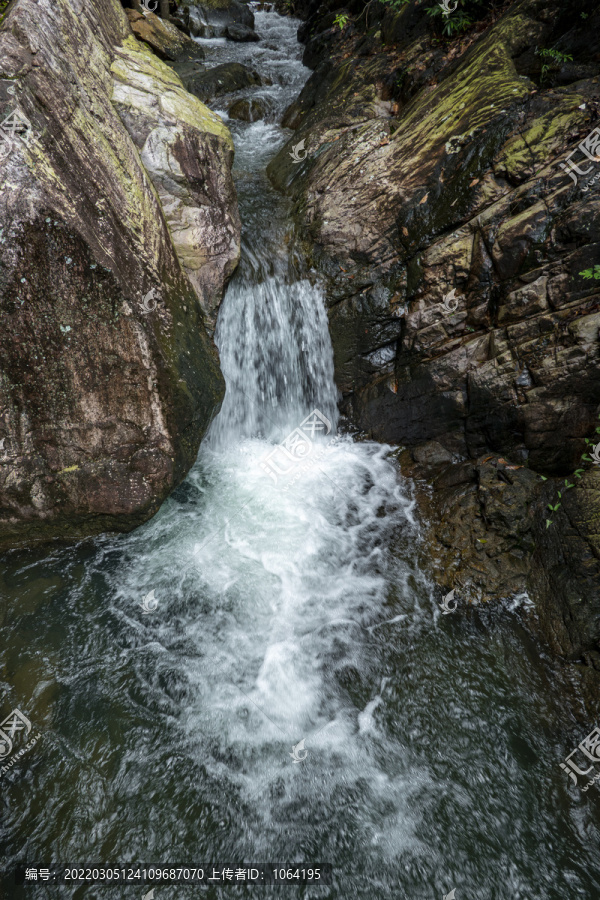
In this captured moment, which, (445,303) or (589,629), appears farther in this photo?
(445,303)

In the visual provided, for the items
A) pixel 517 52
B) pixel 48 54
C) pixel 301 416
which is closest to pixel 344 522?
pixel 301 416

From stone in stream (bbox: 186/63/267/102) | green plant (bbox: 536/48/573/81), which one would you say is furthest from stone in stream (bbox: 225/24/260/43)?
green plant (bbox: 536/48/573/81)

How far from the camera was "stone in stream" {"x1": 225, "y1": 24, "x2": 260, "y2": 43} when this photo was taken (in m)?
14.6

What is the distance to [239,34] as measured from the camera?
14656mm

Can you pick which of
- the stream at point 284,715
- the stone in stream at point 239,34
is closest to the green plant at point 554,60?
the stream at point 284,715

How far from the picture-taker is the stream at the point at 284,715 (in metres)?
2.50


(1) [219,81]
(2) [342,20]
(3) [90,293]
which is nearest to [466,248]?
(3) [90,293]

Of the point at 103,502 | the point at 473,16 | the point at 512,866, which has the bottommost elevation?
the point at 512,866

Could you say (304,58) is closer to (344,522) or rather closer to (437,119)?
(437,119)

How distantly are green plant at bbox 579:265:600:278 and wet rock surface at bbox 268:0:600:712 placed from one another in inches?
2.2

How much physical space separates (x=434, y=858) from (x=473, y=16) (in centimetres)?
1058

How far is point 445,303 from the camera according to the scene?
509cm

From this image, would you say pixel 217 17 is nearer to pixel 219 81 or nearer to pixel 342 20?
pixel 219 81

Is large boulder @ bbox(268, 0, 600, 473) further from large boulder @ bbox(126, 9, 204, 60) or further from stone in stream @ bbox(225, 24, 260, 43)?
stone in stream @ bbox(225, 24, 260, 43)
